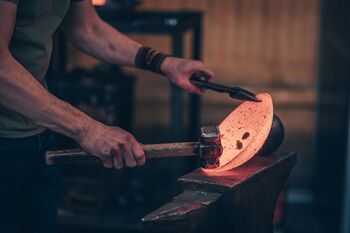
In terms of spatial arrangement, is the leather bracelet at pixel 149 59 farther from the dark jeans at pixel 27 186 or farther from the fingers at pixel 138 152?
the fingers at pixel 138 152

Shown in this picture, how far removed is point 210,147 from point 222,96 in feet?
12.6

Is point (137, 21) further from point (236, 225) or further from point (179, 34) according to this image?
point (236, 225)

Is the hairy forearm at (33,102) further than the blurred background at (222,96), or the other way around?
the blurred background at (222,96)

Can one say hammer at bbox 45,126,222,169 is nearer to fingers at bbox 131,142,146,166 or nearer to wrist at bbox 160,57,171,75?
fingers at bbox 131,142,146,166

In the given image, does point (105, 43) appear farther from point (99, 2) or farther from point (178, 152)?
point (99, 2)

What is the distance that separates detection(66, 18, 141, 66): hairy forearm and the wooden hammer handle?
2.36 ft

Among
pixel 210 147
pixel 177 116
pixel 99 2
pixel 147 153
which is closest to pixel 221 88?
pixel 210 147

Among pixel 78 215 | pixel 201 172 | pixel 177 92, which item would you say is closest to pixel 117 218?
pixel 78 215

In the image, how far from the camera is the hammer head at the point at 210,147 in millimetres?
2742

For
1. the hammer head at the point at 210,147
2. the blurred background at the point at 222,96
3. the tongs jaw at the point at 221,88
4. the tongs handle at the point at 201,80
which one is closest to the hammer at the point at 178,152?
the hammer head at the point at 210,147

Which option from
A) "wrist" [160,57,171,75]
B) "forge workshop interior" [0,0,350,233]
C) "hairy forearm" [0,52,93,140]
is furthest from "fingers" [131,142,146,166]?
"wrist" [160,57,171,75]

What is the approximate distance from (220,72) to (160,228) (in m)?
4.02

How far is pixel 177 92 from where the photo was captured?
4719 millimetres

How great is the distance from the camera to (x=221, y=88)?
297 centimetres
